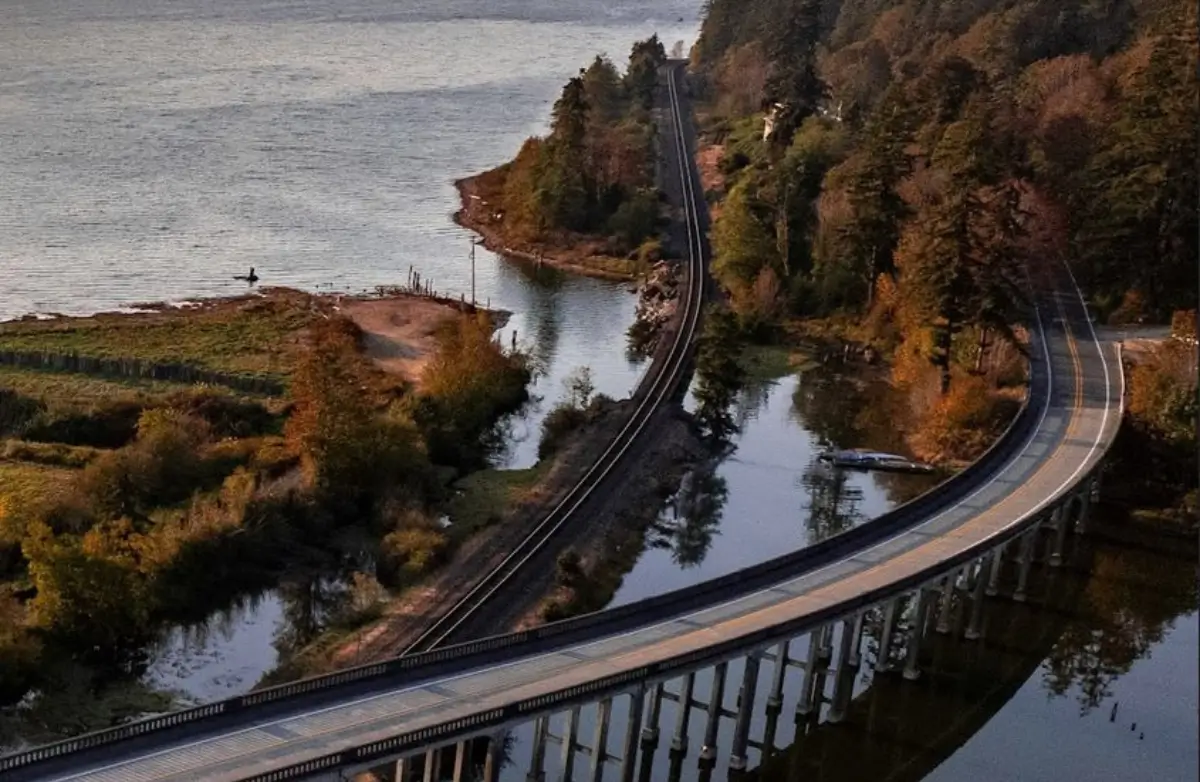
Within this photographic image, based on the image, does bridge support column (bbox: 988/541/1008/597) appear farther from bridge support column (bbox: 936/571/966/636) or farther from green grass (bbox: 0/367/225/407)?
green grass (bbox: 0/367/225/407)

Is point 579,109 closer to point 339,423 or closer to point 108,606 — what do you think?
point 339,423

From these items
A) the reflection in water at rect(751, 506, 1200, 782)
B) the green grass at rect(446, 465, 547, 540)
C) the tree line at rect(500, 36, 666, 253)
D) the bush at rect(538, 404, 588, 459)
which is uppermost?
the tree line at rect(500, 36, 666, 253)

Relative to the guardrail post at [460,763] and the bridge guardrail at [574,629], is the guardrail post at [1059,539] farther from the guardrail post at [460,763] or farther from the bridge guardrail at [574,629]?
the guardrail post at [460,763]

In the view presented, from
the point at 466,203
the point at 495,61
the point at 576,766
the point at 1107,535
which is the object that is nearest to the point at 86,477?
the point at 576,766

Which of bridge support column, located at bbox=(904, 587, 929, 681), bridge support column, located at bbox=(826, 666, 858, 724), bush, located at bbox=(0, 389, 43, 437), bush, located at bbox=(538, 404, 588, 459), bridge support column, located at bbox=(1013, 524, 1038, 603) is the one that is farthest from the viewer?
bush, located at bbox=(538, 404, 588, 459)

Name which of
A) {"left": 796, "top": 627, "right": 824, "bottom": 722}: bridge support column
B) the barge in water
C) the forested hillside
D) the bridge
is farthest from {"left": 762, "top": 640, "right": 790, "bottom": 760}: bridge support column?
the forested hillside

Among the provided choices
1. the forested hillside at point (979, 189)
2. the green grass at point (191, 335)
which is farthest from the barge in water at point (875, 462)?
the green grass at point (191, 335)
